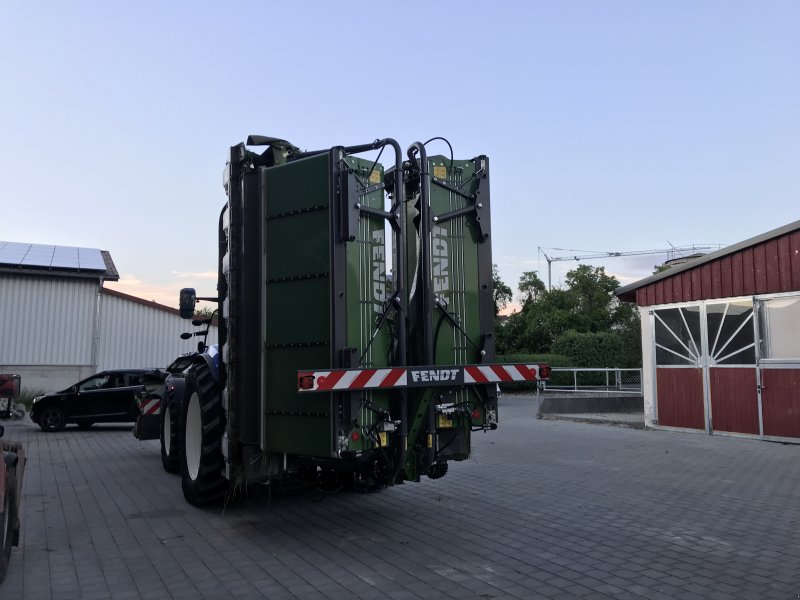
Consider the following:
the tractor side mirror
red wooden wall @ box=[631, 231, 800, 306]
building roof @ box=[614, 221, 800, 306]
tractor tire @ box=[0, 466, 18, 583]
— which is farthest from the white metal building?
tractor tire @ box=[0, 466, 18, 583]

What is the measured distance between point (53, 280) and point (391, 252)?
2244 cm

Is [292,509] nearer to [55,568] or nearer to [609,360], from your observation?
[55,568]

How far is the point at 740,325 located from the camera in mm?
13062

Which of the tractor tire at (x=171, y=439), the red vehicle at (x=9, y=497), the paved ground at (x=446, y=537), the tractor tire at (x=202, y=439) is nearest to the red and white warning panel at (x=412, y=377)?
the paved ground at (x=446, y=537)

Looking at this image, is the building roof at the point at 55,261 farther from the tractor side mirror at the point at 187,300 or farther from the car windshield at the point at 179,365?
the tractor side mirror at the point at 187,300

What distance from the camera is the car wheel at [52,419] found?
1641 cm

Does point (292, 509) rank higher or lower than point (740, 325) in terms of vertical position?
lower

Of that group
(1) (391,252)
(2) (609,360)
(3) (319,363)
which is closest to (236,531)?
(3) (319,363)

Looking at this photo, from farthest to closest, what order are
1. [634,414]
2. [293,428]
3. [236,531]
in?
1. [634,414]
2. [236,531]
3. [293,428]

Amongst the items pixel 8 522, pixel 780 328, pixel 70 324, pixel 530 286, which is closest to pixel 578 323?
pixel 530 286

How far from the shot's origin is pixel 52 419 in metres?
16.5

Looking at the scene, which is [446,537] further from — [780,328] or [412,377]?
[780,328]

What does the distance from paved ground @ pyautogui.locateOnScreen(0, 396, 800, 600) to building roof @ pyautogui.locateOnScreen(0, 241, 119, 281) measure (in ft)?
53.1

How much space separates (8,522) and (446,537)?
11.8 ft
